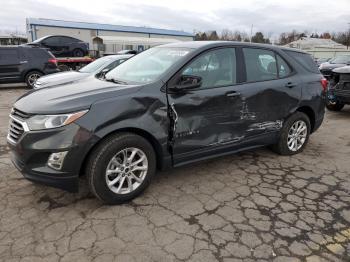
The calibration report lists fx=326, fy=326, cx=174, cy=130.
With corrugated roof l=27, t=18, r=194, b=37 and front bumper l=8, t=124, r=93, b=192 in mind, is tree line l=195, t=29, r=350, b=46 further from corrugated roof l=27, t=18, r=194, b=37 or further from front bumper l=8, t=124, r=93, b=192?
front bumper l=8, t=124, r=93, b=192

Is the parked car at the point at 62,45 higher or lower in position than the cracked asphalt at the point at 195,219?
higher

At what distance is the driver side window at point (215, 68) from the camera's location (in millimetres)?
3877

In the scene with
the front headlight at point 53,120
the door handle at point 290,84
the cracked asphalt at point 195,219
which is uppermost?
the door handle at point 290,84

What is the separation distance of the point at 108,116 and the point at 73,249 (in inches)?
48.9

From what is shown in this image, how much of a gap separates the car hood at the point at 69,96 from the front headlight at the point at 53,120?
4cm

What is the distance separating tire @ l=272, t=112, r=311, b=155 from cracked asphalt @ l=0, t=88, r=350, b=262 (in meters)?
0.47

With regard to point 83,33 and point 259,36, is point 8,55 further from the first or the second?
point 259,36

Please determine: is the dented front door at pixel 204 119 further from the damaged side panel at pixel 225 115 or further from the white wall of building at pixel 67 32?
the white wall of building at pixel 67 32

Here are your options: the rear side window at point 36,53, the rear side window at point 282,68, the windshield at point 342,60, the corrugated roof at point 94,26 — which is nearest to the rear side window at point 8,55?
the rear side window at point 36,53

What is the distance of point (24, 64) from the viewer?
12.6 m

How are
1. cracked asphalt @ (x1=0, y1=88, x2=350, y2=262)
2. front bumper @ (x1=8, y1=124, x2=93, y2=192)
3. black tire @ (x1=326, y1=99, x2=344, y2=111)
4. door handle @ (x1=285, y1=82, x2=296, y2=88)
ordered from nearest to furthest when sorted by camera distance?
1. cracked asphalt @ (x1=0, y1=88, x2=350, y2=262)
2. front bumper @ (x1=8, y1=124, x2=93, y2=192)
3. door handle @ (x1=285, y1=82, x2=296, y2=88)
4. black tire @ (x1=326, y1=99, x2=344, y2=111)

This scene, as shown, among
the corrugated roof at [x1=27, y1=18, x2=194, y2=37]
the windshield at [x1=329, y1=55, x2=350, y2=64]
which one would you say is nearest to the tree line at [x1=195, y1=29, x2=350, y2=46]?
the corrugated roof at [x1=27, y1=18, x2=194, y2=37]

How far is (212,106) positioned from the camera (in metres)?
3.91

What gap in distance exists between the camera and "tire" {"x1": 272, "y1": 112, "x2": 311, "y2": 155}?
4.91m
